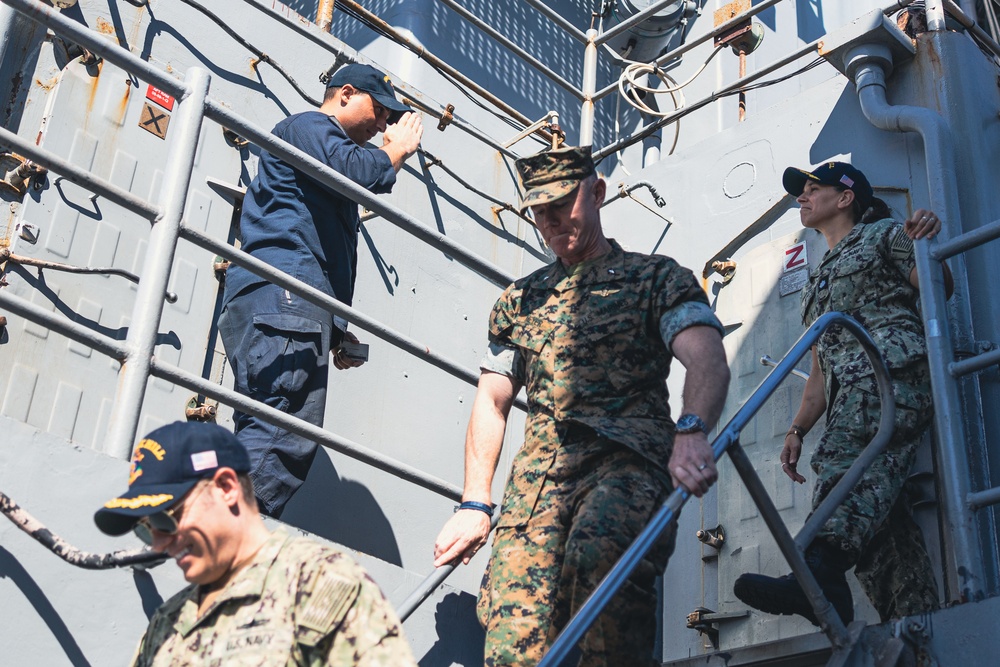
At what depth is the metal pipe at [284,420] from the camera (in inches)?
113

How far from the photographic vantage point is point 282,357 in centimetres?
366

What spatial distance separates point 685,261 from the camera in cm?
559

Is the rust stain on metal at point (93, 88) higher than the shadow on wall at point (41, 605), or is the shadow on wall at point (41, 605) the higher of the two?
the rust stain on metal at point (93, 88)

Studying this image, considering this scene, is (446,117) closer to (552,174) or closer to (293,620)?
(552,174)

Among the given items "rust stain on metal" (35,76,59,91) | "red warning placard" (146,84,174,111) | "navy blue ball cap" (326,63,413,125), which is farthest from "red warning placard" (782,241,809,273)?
"rust stain on metal" (35,76,59,91)

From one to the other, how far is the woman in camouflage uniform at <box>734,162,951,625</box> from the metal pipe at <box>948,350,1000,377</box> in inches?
6.5

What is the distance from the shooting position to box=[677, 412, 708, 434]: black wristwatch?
2.66 m

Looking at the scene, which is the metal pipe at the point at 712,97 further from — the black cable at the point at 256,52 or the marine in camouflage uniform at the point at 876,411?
the black cable at the point at 256,52

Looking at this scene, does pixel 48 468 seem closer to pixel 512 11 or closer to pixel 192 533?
pixel 192 533

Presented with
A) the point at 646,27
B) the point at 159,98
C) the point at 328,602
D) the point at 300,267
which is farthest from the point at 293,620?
the point at 646,27

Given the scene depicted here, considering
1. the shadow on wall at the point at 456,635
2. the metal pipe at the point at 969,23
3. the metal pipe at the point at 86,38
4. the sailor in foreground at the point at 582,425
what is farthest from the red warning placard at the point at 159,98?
the metal pipe at the point at 969,23

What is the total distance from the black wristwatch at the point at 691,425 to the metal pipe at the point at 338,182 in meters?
1.04

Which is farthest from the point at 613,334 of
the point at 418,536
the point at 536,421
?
the point at 418,536

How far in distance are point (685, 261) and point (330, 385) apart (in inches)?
72.7
